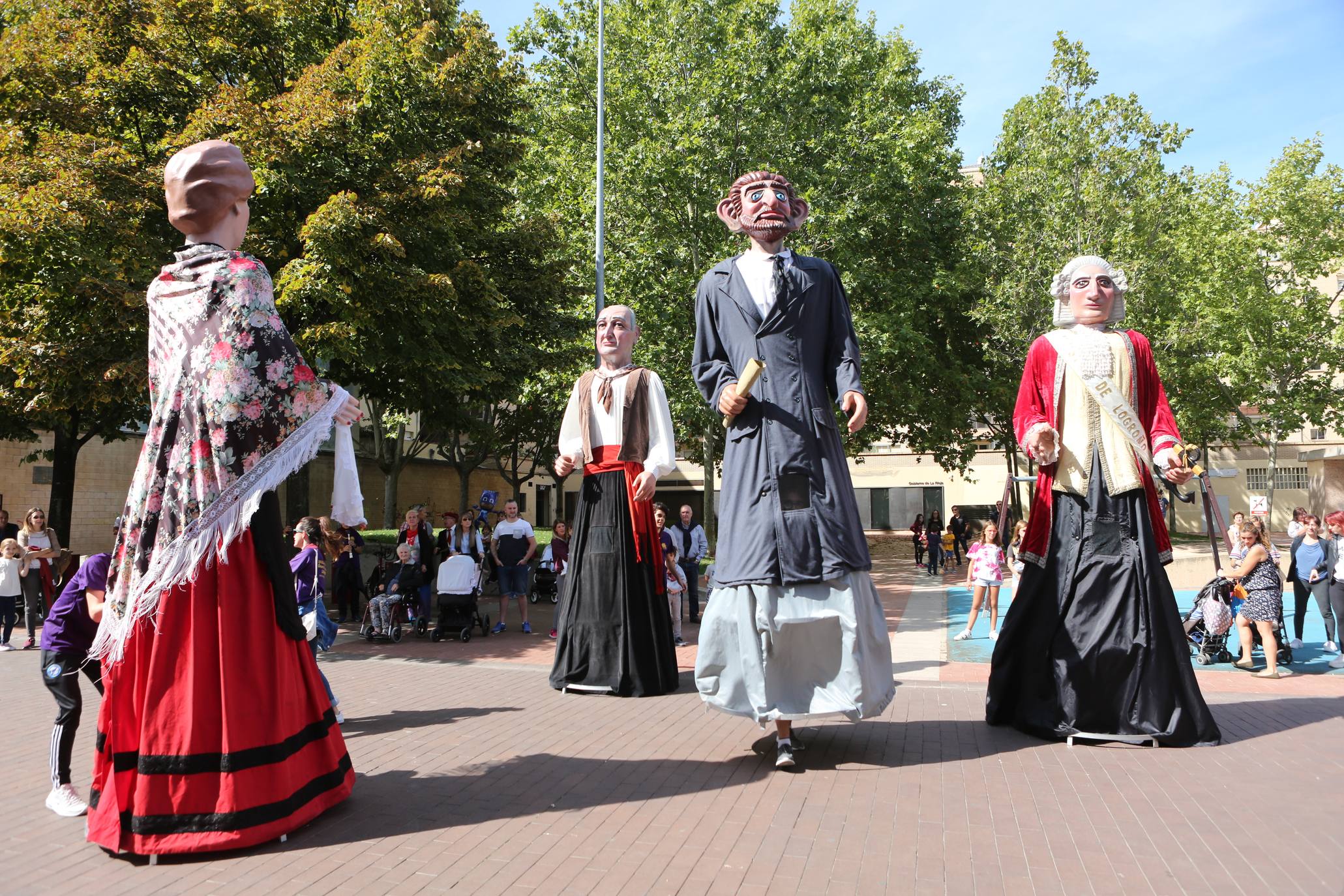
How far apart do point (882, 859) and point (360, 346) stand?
10.5 meters

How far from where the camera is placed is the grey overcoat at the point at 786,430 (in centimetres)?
477

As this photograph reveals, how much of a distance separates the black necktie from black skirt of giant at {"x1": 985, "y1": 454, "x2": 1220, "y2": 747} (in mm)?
2040

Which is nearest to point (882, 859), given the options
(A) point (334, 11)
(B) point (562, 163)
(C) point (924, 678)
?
(C) point (924, 678)

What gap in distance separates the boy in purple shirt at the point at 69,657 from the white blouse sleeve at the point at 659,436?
3.49 m

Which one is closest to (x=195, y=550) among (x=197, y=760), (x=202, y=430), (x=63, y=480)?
(x=202, y=430)

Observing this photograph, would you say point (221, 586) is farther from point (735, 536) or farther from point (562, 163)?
point (562, 163)

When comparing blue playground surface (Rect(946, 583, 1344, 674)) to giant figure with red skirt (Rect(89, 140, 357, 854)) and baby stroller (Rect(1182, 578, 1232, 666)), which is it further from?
giant figure with red skirt (Rect(89, 140, 357, 854))

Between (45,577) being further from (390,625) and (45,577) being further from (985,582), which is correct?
(985,582)

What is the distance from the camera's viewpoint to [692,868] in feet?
11.2

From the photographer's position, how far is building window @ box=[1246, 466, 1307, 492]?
43.1m

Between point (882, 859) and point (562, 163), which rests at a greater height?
point (562, 163)

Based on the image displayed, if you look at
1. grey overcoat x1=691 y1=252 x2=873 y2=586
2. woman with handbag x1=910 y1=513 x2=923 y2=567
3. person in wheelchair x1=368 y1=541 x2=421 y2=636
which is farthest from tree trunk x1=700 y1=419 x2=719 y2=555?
grey overcoat x1=691 y1=252 x2=873 y2=586

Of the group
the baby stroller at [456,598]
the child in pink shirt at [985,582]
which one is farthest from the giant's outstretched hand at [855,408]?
the baby stroller at [456,598]

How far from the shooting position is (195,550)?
12.1 ft
